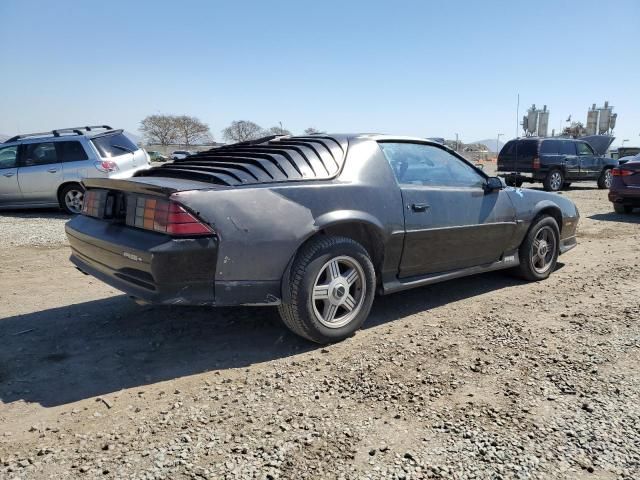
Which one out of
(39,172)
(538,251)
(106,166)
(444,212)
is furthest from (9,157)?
(538,251)

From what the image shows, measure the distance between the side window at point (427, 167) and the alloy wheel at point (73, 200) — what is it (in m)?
8.04

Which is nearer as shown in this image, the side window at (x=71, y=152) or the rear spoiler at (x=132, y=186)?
the rear spoiler at (x=132, y=186)

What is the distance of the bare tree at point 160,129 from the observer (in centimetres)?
8819

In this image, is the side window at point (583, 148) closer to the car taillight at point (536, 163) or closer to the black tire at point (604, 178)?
the black tire at point (604, 178)

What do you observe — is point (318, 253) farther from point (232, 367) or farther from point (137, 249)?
point (137, 249)

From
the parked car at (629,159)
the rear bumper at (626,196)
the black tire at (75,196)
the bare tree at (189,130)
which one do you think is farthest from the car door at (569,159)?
the bare tree at (189,130)

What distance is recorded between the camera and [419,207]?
12.9 feet

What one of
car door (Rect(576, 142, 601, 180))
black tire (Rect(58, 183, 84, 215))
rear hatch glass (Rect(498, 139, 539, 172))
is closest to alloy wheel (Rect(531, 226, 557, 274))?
black tire (Rect(58, 183, 84, 215))

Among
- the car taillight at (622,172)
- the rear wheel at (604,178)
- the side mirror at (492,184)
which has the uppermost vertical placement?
the rear wheel at (604,178)

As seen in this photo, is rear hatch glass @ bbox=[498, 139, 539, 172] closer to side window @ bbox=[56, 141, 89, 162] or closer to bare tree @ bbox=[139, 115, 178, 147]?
side window @ bbox=[56, 141, 89, 162]

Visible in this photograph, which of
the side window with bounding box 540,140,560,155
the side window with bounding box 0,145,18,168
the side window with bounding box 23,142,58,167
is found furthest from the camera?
the side window with bounding box 540,140,560,155

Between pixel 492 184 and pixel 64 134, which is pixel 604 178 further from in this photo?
pixel 64 134

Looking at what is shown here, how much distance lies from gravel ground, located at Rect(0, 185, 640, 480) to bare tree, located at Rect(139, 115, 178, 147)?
89.5 m

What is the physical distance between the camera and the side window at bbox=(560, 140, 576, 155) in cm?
1567
